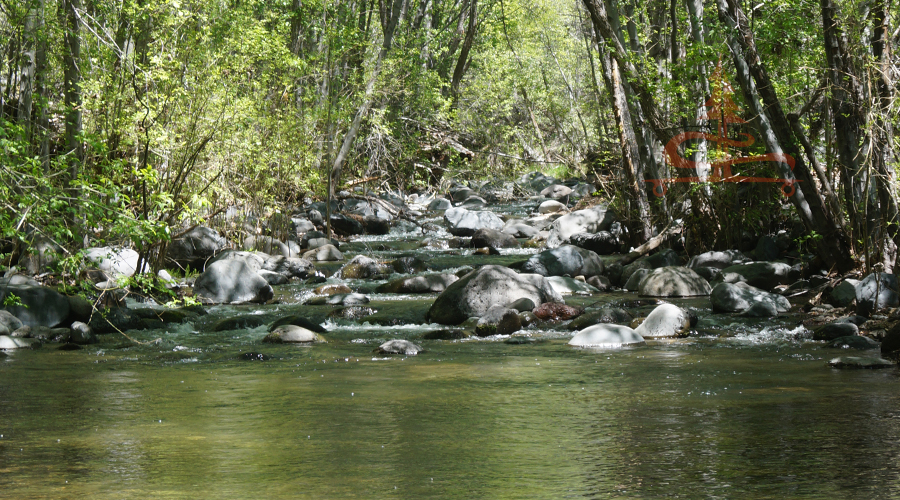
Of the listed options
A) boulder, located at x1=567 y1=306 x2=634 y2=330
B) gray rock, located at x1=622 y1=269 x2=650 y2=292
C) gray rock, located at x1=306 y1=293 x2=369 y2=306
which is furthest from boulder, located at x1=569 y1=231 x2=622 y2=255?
boulder, located at x1=567 y1=306 x2=634 y2=330

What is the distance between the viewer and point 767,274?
37.5 ft

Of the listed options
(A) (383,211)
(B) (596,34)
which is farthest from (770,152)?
(A) (383,211)

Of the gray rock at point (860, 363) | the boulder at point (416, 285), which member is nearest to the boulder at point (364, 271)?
the boulder at point (416, 285)

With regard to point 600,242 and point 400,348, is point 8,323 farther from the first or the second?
point 600,242

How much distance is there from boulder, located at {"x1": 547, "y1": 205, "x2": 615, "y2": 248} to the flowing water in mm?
9556

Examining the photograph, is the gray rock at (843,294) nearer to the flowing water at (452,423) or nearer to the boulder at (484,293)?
the flowing water at (452,423)

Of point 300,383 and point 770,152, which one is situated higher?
point 770,152

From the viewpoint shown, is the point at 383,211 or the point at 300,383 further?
the point at 383,211

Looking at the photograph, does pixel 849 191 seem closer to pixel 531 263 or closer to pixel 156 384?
pixel 531 263

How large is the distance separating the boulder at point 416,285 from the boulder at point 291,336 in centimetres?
365

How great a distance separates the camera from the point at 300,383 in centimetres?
584

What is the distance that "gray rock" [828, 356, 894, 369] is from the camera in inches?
237

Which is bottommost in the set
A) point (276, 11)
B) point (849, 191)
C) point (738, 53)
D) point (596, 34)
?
point (849, 191)

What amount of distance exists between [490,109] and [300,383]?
19959mm
